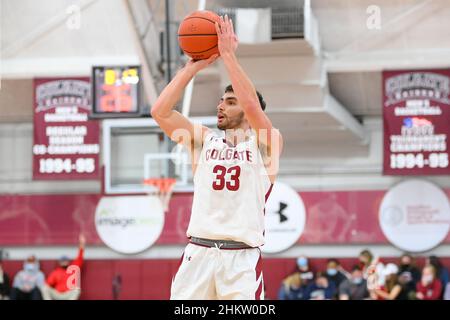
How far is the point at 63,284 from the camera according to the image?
15820 mm

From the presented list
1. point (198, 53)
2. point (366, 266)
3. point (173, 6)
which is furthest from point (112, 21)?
point (198, 53)

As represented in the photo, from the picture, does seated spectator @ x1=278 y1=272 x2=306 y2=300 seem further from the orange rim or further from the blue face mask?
the orange rim

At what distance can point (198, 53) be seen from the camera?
470cm

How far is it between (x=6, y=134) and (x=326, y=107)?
20.9 feet

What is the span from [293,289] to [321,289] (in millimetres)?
528

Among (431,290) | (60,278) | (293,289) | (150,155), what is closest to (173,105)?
(150,155)

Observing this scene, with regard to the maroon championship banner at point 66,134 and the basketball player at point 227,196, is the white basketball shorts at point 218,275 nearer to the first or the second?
the basketball player at point 227,196

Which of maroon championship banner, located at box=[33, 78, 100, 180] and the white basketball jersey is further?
maroon championship banner, located at box=[33, 78, 100, 180]

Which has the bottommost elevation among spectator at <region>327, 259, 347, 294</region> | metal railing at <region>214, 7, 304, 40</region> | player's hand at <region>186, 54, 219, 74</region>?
spectator at <region>327, 259, 347, 294</region>

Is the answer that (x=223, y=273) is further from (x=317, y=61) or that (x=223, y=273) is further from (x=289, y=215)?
(x=289, y=215)

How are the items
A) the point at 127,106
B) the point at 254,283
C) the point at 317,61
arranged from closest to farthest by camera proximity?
the point at 254,283 < the point at 127,106 < the point at 317,61

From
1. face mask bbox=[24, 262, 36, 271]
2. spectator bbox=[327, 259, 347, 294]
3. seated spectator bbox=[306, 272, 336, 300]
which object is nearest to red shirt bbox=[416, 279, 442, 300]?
spectator bbox=[327, 259, 347, 294]

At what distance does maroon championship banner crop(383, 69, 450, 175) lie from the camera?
520 inches

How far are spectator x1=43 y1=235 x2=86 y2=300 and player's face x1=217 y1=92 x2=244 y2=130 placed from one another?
11375mm
